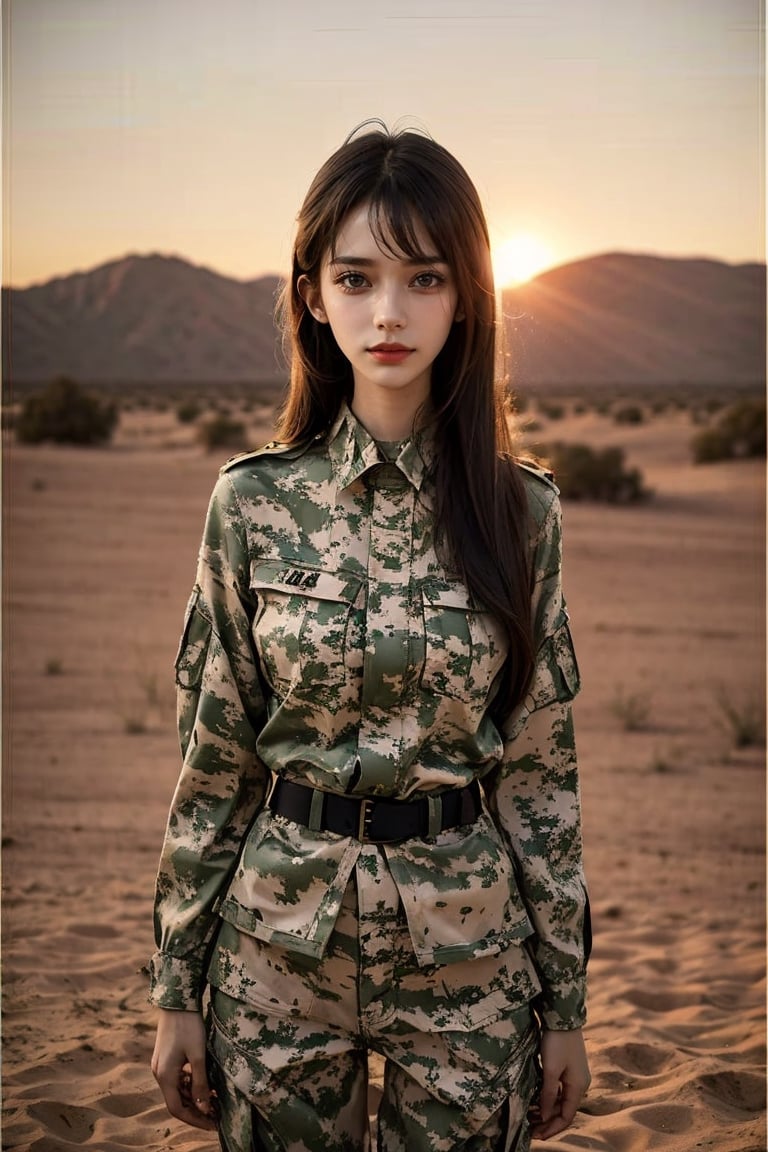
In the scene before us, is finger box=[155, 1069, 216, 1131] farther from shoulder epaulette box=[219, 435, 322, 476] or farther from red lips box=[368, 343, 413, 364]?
red lips box=[368, 343, 413, 364]

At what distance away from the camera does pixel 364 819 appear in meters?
1.90

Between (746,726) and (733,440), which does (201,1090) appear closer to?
(746,726)

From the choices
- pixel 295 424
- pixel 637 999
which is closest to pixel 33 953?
pixel 637 999

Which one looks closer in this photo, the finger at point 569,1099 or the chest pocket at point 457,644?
the chest pocket at point 457,644

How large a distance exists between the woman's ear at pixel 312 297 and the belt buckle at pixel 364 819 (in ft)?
2.50

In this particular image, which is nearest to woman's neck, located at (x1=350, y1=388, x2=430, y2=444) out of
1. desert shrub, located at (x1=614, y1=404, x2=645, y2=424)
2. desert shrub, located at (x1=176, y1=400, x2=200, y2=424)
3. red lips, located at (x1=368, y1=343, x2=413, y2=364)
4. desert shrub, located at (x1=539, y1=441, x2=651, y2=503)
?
red lips, located at (x1=368, y1=343, x2=413, y2=364)

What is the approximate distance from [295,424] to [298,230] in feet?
1.01

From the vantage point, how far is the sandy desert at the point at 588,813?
3.49 metres

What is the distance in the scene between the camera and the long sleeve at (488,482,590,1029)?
2.03 meters

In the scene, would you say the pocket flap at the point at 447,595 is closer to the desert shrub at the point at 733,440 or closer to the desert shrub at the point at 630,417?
the desert shrub at the point at 733,440

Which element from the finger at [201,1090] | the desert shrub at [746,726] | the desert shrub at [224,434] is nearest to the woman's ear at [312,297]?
the finger at [201,1090]

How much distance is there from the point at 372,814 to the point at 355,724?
0.45 ft

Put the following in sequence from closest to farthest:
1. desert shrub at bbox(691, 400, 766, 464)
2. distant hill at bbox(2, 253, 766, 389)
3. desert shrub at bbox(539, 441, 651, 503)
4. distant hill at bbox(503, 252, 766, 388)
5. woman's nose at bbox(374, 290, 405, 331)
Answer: woman's nose at bbox(374, 290, 405, 331), desert shrub at bbox(539, 441, 651, 503), desert shrub at bbox(691, 400, 766, 464), distant hill at bbox(2, 253, 766, 389), distant hill at bbox(503, 252, 766, 388)

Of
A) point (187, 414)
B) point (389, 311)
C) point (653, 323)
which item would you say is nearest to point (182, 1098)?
point (389, 311)
